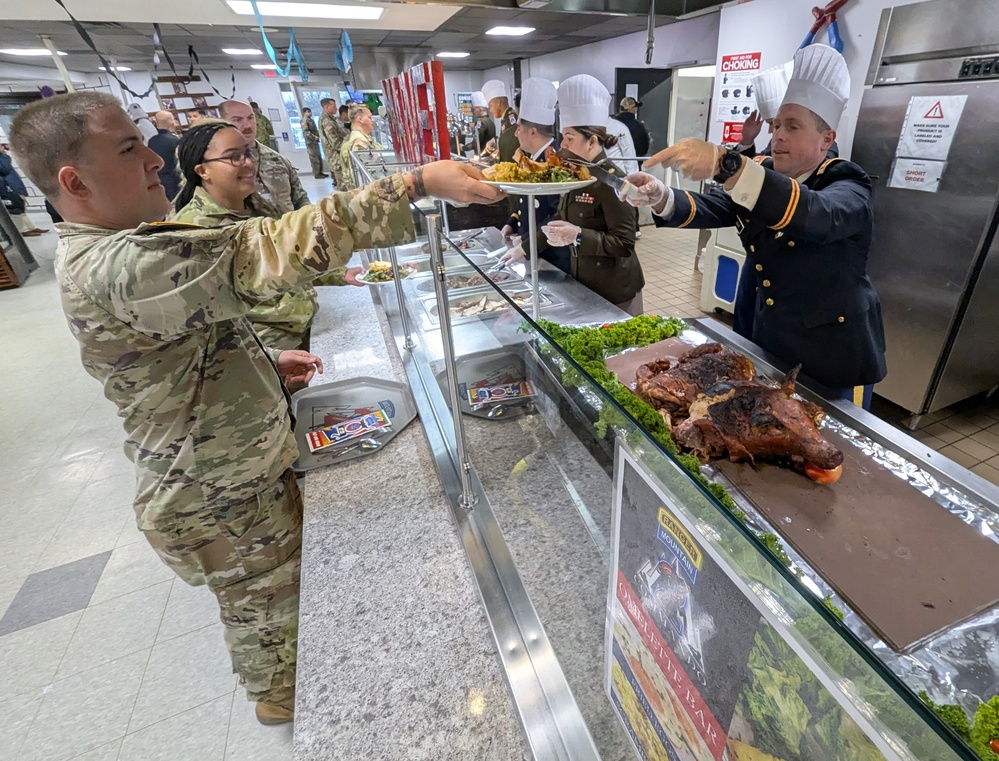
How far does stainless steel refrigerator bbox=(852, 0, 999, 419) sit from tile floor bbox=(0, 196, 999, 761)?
0.41 m

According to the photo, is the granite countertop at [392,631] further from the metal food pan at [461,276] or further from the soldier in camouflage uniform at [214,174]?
the soldier in camouflage uniform at [214,174]

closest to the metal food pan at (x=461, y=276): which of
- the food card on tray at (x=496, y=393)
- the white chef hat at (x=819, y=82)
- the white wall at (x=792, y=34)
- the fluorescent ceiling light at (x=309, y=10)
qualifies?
the food card on tray at (x=496, y=393)

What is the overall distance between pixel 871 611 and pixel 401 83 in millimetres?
Answer: 2375

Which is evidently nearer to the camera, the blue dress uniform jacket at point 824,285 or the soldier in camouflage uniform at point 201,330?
the soldier in camouflage uniform at point 201,330

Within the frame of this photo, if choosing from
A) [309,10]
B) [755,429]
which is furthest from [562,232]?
[309,10]

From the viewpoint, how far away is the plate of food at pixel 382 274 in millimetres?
2214

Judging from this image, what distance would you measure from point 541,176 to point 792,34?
4.17 metres

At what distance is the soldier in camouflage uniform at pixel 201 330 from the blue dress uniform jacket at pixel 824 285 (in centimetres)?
113

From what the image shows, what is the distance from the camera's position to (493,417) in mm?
1323

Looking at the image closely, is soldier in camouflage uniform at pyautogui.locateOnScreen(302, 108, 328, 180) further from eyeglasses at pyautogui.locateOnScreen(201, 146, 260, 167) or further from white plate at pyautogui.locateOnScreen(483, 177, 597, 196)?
white plate at pyautogui.locateOnScreen(483, 177, 597, 196)

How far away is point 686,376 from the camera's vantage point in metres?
1.39

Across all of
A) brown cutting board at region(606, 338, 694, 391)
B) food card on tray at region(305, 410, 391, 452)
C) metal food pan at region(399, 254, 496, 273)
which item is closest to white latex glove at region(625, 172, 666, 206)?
brown cutting board at region(606, 338, 694, 391)

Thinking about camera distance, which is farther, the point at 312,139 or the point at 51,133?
the point at 312,139

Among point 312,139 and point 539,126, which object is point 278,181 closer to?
point 539,126
